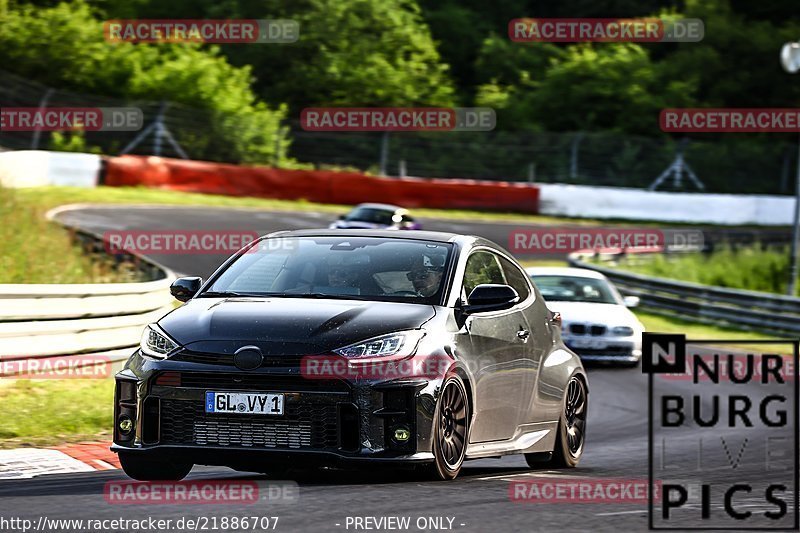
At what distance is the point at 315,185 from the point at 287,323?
116 feet

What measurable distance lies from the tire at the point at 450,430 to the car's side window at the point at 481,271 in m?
0.84

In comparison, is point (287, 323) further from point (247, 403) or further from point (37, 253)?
point (37, 253)

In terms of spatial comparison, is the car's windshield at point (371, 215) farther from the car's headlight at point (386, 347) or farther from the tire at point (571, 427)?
the car's headlight at point (386, 347)

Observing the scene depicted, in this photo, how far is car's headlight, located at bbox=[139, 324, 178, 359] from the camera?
7.73m

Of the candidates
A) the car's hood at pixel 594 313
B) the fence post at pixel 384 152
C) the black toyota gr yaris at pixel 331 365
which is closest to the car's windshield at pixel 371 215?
the fence post at pixel 384 152

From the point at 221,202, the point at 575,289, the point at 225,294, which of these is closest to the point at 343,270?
the point at 225,294

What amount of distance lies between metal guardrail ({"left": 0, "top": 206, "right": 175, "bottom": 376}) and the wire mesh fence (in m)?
30.5

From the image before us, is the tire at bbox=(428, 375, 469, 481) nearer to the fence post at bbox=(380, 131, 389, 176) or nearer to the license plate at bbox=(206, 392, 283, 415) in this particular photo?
the license plate at bbox=(206, 392, 283, 415)

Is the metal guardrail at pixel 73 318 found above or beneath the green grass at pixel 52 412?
above

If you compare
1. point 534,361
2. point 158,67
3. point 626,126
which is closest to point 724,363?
point 534,361

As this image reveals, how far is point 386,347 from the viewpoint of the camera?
25.1 feet

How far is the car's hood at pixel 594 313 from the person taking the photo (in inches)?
742

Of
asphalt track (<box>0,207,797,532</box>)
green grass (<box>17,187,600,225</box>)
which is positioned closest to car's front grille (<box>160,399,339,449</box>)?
asphalt track (<box>0,207,797,532</box>)

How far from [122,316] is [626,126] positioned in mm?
47294
